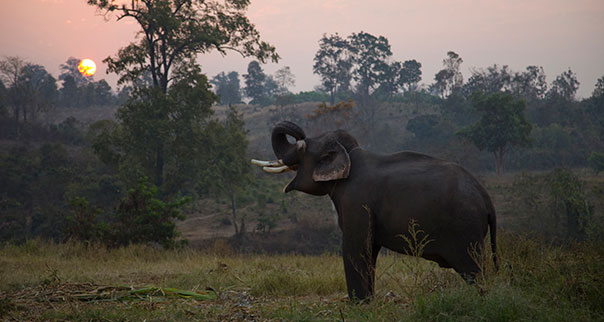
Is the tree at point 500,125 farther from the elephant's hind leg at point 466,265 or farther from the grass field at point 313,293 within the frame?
the elephant's hind leg at point 466,265

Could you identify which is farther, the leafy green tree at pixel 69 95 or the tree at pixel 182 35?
the leafy green tree at pixel 69 95

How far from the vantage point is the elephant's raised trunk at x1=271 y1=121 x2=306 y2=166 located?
21.6 ft

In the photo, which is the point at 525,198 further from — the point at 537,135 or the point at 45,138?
the point at 45,138

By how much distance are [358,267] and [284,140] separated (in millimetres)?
2029

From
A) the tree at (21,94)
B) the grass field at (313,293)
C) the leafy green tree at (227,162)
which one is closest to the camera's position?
the grass field at (313,293)

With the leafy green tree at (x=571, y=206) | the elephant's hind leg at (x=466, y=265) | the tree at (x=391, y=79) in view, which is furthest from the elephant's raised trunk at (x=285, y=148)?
the tree at (x=391, y=79)

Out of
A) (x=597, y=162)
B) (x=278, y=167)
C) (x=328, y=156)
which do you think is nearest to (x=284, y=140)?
(x=278, y=167)

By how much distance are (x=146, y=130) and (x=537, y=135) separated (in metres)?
37.5

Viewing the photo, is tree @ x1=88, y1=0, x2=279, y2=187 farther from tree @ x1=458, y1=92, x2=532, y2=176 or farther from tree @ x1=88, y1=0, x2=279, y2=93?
tree @ x1=458, y1=92, x2=532, y2=176

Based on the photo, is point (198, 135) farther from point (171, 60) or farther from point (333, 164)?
point (333, 164)

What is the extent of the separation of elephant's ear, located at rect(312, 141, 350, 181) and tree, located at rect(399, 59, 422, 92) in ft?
224

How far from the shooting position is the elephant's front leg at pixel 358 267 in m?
5.67

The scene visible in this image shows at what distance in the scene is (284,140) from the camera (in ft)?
22.9

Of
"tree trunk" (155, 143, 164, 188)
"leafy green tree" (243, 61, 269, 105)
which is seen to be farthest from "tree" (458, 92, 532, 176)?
"leafy green tree" (243, 61, 269, 105)
